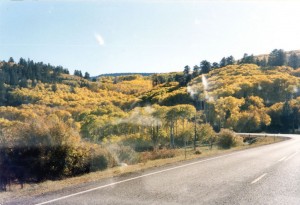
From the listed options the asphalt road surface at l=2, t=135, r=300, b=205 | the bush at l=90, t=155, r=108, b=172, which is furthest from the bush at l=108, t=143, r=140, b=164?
the asphalt road surface at l=2, t=135, r=300, b=205

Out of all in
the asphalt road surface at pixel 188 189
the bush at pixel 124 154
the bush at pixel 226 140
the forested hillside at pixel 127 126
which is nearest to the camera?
the asphalt road surface at pixel 188 189

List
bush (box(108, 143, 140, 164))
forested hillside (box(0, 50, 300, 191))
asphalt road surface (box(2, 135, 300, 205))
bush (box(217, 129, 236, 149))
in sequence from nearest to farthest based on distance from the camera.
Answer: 1. asphalt road surface (box(2, 135, 300, 205))
2. forested hillside (box(0, 50, 300, 191))
3. bush (box(108, 143, 140, 164))
4. bush (box(217, 129, 236, 149))

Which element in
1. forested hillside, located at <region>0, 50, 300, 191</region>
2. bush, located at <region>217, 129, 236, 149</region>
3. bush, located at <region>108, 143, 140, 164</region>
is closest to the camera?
forested hillside, located at <region>0, 50, 300, 191</region>

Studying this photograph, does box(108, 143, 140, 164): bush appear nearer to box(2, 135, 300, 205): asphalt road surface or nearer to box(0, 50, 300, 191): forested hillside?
box(0, 50, 300, 191): forested hillside

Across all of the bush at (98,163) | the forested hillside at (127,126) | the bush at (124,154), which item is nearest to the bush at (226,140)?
the forested hillside at (127,126)

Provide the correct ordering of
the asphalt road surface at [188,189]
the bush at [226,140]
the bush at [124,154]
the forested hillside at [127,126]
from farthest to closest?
1. the bush at [226,140]
2. the bush at [124,154]
3. the forested hillside at [127,126]
4. the asphalt road surface at [188,189]

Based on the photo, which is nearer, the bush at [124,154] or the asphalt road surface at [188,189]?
the asphalt road surface at [188,189]

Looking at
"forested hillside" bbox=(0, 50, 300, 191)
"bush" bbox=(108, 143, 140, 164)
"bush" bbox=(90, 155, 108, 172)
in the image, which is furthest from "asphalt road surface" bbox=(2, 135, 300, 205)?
"bush" bbox=(108, 143, 140, 164)

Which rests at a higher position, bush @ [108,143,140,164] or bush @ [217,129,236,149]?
bush @ [108,143,140,164]

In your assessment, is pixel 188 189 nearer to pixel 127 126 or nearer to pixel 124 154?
pixel 124 154

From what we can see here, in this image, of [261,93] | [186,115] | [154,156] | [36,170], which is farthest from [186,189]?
[261,93]

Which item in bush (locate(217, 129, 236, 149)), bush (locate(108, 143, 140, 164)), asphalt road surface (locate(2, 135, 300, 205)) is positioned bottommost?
bush (locate(217, 129, 236, 149))

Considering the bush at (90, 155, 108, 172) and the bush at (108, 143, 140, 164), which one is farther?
the bush at (108, 143, 140, 164)

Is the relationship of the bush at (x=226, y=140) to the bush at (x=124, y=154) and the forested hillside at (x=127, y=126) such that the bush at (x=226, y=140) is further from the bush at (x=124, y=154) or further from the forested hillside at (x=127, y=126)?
the bush at (x=124, y=154)
